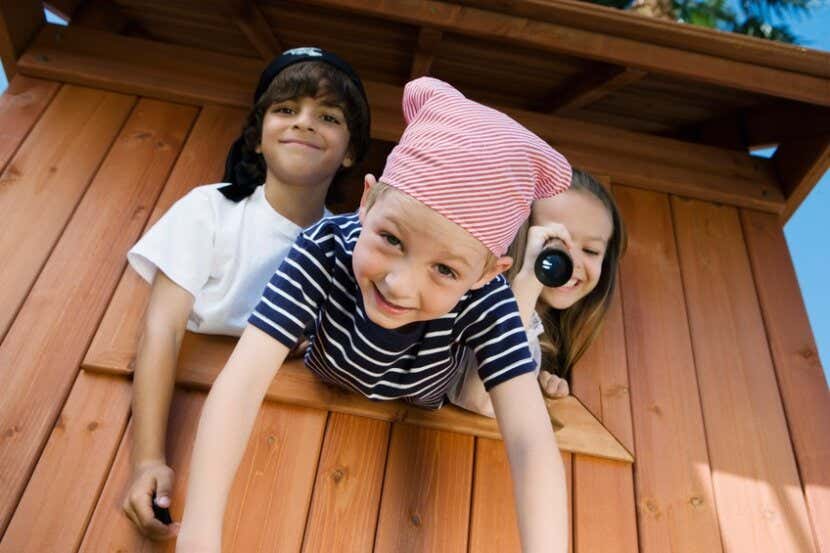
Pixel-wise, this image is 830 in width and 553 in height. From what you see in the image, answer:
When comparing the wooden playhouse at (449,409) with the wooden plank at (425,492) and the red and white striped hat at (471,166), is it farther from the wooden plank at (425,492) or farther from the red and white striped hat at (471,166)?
the red and white striped hat at (471,166)

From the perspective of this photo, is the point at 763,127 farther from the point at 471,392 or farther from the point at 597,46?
the point at 471,392

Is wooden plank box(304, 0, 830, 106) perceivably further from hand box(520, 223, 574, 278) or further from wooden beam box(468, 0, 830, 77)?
hand box(520, 223, 574, 278)

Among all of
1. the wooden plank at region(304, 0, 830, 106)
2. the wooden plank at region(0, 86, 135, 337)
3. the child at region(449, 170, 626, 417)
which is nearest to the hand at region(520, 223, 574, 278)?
the child at region(449, 170, 626, 417)


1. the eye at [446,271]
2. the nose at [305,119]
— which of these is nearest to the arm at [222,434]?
the eye at [446,271]

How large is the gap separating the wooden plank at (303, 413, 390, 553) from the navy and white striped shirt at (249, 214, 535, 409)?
9.1 inches

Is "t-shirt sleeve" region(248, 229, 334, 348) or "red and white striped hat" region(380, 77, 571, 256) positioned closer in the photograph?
"red and white striped hat" region(380, 77, 571, 256)

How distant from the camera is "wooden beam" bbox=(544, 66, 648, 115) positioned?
215 centimetres

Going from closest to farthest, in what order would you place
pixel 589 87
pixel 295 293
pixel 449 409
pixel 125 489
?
pixel 295 293 → pixel 125 489 → pixel 449 409 → pixel 589 87

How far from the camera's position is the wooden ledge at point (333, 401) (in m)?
1.66

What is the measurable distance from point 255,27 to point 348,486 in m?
1.48

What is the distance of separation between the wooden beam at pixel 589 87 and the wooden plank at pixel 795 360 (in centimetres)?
65

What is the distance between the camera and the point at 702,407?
6.30 ft

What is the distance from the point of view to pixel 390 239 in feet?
3.84

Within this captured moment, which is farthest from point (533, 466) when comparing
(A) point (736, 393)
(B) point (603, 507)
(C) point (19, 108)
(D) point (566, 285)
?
(C) point (19, 108)
